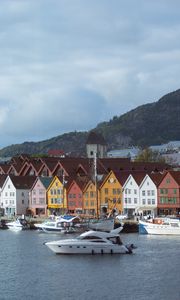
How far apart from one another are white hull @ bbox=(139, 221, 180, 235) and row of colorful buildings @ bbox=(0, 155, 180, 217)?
870 inches

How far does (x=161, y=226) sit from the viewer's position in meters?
90.4

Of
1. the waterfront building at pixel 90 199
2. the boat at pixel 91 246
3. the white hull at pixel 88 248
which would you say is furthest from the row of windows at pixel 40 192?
the white hull at pixel 88 248

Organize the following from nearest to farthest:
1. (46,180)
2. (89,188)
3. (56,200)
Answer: (89,188)
(56,200)
(46,180)

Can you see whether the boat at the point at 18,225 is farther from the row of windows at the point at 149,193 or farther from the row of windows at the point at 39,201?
the row of windows at the point at 39,201

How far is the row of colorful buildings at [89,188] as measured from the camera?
382 feet

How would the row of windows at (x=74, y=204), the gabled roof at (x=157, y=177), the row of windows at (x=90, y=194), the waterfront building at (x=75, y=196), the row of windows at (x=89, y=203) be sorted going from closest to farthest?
the gabled roof at (x=157, y=177) → the row of windows at (x=89, y=203) → the row of windows at (x=90, y=194) → the waterfront building at (x=75, y=196) → the row of windows at (x=74, y=204)

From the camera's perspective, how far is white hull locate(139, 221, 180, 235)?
3522 inches

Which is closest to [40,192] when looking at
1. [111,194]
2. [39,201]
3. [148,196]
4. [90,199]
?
[39,201]

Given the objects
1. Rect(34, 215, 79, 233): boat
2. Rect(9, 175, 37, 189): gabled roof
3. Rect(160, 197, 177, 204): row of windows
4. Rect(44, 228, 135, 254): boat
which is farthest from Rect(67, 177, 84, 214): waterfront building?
Rect(44, 228, 135, 254): boat

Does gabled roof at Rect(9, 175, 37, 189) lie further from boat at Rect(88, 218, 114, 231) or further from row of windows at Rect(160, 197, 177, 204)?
boat at Rect(88, 218, 114, 231)

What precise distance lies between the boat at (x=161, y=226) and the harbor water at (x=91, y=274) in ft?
28.7

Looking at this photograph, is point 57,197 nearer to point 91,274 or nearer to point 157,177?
point 157,177

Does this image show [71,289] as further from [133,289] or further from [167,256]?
[167,256]

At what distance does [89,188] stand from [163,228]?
3517 cm
